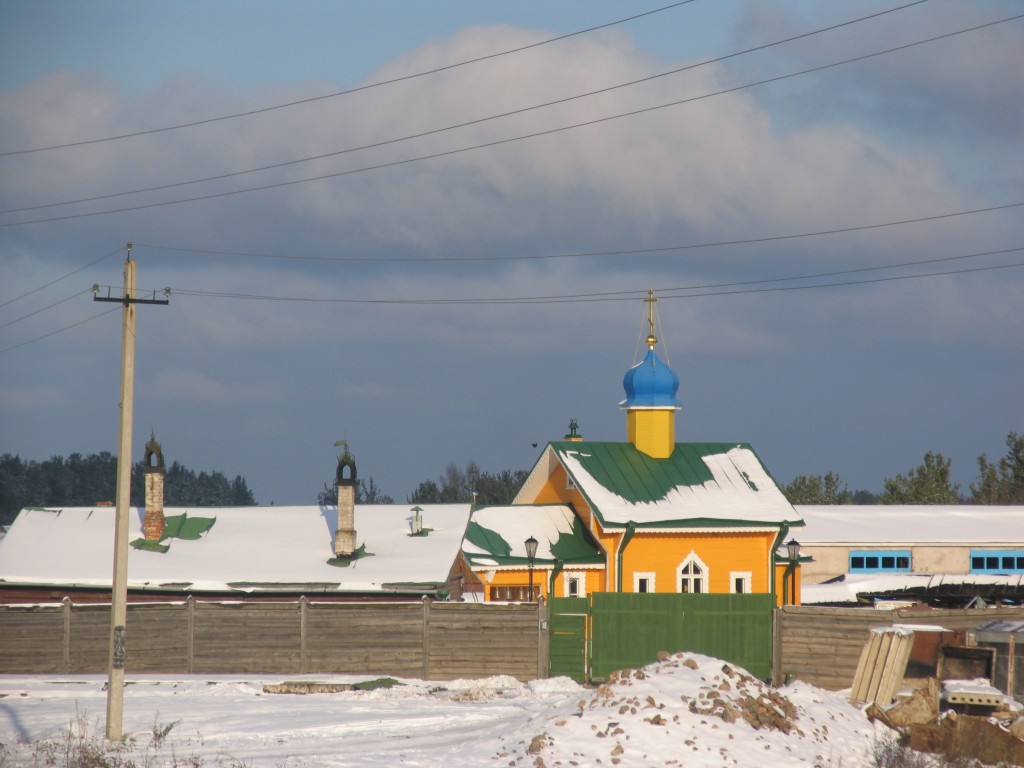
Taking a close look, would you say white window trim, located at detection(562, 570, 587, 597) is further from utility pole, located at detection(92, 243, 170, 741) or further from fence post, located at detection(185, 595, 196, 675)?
utility pole, located at detection(92, 243, 170, 741)

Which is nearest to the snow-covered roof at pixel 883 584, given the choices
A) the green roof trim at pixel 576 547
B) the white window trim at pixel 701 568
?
the white window trim at pixel 701 568

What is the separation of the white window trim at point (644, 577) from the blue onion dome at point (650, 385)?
20.0 feet

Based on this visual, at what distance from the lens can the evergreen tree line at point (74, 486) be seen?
364ft

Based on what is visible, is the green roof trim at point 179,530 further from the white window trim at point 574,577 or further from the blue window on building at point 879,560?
the blue window on building at point 879,560

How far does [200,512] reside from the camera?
3734 centimetres

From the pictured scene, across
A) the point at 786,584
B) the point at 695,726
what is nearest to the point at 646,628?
the point at 695,726

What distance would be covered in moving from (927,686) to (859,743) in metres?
2.52

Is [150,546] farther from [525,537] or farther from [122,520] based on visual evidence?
[122,520]

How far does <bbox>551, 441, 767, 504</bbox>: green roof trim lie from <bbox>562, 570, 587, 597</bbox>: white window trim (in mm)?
2708

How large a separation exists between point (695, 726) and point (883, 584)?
27.4 meters

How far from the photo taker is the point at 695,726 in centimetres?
1808

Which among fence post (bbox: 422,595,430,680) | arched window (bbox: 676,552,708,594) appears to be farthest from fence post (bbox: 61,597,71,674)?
arched window (bbox: 676,552,708,594)

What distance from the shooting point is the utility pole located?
59.9ft

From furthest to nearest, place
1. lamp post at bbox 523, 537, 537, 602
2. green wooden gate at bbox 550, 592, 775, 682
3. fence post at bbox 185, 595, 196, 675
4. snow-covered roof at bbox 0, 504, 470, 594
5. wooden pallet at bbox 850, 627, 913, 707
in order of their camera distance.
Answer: snow-covered roof at bbox 0, 504, 470, 594
lamp post at bbox 523, 537, 537, 602
fence post at bbox 185, 595, 196, 675
green wooden gate at bbox 550, 592, 775, 682
wooden pallet at bbox 850, 627, 913, 707
